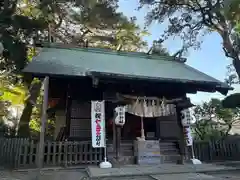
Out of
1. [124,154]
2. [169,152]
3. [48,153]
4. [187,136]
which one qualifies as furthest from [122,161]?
[187,136]

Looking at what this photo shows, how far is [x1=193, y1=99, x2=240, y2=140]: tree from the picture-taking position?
13.6 metres

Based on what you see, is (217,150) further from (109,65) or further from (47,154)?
(47,154)

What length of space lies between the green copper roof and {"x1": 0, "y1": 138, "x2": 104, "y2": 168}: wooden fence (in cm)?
269

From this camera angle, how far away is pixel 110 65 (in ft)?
29.5

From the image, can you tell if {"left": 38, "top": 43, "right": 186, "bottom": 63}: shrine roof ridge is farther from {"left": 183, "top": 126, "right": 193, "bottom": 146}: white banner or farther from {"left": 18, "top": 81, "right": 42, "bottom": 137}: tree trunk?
{"left": 183, "top": 126, "right": 193, "bottom": 146}: white banner

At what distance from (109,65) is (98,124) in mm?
2975

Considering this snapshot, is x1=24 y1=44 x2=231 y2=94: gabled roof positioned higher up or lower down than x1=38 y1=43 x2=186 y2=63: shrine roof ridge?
lower down

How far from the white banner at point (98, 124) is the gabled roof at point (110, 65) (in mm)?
1334

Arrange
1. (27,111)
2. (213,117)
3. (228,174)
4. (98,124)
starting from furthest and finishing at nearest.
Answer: (213,117) < (27,111) < (98,124) < (228,174)

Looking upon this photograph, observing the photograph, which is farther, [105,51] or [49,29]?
[49,29]

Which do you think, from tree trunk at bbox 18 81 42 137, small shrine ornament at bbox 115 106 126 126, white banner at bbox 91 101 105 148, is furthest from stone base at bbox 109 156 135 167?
tree trunk at bbox 18 81 42 137

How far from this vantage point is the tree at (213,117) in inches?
534

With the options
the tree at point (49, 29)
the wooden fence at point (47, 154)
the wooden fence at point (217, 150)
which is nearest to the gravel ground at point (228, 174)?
the wooden fence at point (217, 150)

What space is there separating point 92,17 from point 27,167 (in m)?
10.2
